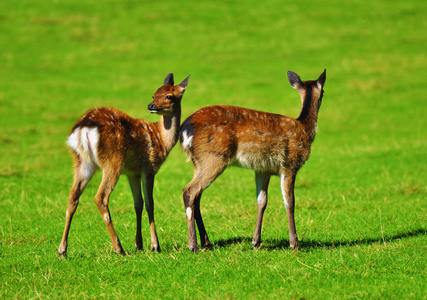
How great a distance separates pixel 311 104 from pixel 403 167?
5442 mm

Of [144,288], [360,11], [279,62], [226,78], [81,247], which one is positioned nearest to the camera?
[144,288]

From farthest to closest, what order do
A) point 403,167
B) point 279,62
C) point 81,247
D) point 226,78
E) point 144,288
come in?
point 279,62 < point 226,78 < point 403,167 < point 81,247 < point 144,288

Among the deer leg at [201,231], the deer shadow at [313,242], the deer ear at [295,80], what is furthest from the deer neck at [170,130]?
the deer ear at [295,80]

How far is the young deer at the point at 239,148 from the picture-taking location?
7.34m

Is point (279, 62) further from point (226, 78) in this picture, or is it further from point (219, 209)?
point (219, 209)

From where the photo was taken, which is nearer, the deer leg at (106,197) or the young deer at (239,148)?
the deer leg at (106,197)

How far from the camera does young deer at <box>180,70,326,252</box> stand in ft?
24.1

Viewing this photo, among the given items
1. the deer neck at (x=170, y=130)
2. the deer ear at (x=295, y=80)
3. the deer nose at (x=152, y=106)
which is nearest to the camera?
the deer nose at (x=152, y=106)

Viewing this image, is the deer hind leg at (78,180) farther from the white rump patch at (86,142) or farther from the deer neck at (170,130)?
the deer neck at (170,130)

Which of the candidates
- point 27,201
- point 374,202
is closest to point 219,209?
point 374,202

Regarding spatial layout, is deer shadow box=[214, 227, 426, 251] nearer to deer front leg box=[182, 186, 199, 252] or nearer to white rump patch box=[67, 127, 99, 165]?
deer front leg box=[182, 186, 199, 252]

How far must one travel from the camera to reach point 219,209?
32.3 ft

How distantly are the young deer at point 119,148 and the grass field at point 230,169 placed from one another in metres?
0.60

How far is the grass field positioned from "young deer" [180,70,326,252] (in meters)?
0.56
